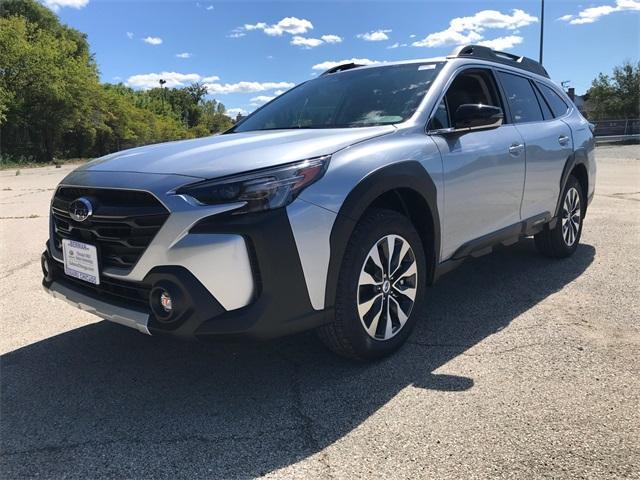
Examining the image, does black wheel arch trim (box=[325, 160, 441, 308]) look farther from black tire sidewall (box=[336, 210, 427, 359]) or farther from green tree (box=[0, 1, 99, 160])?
green tree (box=[0, 1, 99, 160])

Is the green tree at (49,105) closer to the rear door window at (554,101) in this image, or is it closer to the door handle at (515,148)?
the rear door window at (554,101)

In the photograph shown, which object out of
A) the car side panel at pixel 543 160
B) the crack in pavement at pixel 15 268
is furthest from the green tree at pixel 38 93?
the car side panel at pixel 543 160

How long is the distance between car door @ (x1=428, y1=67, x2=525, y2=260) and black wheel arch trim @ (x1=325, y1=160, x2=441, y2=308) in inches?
6.4

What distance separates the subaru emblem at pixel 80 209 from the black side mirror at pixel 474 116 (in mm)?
2251

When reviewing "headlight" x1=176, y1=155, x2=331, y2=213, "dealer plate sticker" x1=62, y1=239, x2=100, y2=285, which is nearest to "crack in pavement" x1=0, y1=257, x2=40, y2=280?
"dealer plate sticker" x1=62, y1=239, x2=100, y2=285

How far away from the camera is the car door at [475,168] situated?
3.46m

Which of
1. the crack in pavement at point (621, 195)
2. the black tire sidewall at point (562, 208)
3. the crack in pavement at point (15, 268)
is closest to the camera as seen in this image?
the black tire sidewall at point (562, 208)

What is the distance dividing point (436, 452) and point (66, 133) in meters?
42.5

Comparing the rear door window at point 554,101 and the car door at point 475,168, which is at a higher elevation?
the rear door window at point 554,101

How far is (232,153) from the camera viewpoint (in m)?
2.78

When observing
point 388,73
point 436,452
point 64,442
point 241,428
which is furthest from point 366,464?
point 388,73

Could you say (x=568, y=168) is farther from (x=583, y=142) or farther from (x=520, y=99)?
(x=520, y=99)

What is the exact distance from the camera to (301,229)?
2.52 meters

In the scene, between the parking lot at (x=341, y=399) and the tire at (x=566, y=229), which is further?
the tire at (x=566, y=229)
